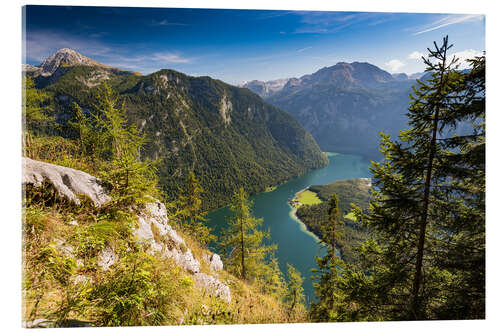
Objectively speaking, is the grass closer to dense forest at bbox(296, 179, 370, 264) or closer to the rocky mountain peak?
dense forest at bbox(296, 179, 370, 264)

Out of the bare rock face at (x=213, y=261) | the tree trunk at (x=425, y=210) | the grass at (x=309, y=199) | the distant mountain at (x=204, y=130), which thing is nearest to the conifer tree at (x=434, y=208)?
the tree trunk at (x=425, y=210)

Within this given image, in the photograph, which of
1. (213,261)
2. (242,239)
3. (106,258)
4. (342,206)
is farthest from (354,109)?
(106,258)

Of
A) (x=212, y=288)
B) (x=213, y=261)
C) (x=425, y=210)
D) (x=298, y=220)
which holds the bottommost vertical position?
(x=298, y=220)

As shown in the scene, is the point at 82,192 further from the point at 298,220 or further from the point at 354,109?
the point at 354,109

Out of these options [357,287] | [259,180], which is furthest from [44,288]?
[259,180]

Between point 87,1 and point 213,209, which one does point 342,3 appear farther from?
point 213,209
